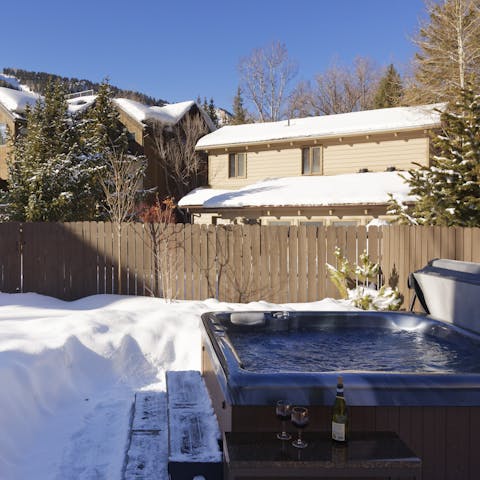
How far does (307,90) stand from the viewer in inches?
1345

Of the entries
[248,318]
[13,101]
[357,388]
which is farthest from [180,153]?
Result: [357,388]

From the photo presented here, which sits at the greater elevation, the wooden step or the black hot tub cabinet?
the black hot tub cabinet

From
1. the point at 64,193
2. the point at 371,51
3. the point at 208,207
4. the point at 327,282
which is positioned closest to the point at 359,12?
the point at 371,51

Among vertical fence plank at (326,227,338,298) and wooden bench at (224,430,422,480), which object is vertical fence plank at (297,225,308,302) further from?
wooden bench at (224,430,422,480)

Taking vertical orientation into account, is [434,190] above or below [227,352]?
above

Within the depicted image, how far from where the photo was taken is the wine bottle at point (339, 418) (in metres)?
2.67

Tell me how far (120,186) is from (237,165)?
544 cm

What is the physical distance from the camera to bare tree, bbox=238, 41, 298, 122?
31.4 metres

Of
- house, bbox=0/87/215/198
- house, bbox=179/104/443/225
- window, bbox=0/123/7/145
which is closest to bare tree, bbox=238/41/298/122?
house, bbox=0/87/215/198

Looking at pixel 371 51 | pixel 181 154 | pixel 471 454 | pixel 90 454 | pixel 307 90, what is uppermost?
pixel 371 51

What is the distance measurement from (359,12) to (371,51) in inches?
192

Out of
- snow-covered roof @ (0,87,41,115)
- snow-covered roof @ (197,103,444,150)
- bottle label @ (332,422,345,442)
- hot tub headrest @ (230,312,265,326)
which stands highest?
snow-covered roof @ (0,87,41,115)

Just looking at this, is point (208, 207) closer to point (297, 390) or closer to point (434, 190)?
point (434, 190)

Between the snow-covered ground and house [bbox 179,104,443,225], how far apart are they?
265 inches
